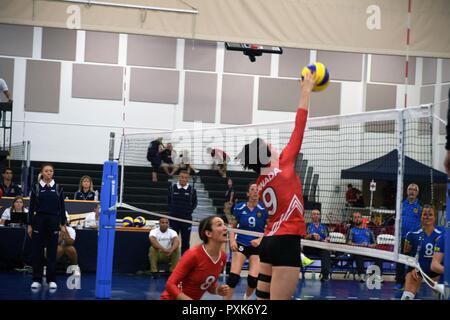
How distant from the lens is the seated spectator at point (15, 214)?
1385cm

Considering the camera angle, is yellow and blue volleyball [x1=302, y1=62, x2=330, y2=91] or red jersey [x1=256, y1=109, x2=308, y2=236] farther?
red jersey [x1=256, y1=109, x2=308, y2=236]

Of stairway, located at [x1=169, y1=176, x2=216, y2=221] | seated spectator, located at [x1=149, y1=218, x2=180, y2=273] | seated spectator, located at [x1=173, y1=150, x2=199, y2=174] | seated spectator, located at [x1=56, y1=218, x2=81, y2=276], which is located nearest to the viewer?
stairway, located at [x1=169, y1=176, x2=216, y2=221]

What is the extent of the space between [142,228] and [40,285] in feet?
11.0

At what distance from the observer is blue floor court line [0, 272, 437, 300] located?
35.5 ft

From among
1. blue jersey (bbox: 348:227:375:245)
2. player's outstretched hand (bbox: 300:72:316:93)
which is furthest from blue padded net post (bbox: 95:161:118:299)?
player's outstretched hand (bbox: 300:72:316:93)

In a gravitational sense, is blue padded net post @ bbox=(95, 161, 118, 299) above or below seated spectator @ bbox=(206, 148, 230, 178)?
below

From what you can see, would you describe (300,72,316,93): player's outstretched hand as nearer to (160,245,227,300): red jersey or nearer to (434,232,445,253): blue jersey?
(160,245,227,300): red jersey

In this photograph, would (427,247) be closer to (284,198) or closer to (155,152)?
(284,198)

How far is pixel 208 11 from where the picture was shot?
11.5 m

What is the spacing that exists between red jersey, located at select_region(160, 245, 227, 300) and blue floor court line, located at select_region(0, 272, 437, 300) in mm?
4768

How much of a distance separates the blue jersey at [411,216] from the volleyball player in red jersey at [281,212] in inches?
120

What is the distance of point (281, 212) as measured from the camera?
18.8ft

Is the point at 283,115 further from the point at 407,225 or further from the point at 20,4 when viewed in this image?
the point at 407,225
